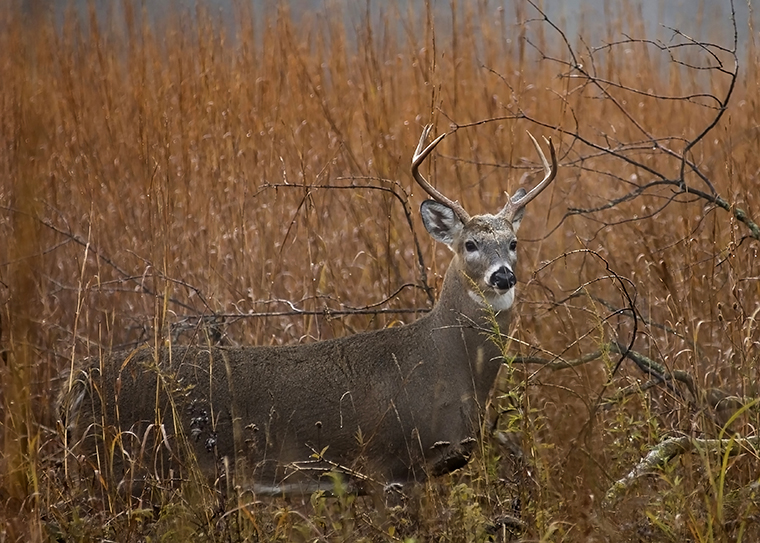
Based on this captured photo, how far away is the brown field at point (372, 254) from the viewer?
2.94 metres

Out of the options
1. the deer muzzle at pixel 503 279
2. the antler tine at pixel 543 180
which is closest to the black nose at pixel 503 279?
the deer muzzle at pixel 503 279

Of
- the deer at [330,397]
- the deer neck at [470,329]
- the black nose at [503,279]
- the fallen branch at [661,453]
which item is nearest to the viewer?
the fallen branch at [661,453]

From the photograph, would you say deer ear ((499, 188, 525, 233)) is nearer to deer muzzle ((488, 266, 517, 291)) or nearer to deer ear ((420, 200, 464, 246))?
deer ear ((420, 200, 464, 246))

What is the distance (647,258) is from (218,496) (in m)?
2.45

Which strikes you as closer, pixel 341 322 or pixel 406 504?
pixel 406 504

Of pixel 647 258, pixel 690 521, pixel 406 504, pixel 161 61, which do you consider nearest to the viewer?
pixel 690 521

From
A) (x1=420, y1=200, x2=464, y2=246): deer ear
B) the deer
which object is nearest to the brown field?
the deer

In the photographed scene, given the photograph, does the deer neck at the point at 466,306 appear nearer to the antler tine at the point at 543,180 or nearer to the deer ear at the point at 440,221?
the deer ear at the point at 440,221

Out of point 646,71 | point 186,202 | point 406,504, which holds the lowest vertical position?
point 406,504

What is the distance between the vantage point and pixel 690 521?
8.80 ft

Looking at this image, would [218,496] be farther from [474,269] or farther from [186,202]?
[186,202]

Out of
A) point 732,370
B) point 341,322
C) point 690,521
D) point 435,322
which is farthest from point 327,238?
point 690,521

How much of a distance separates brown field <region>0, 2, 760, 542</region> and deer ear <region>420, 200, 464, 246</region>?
0.25 meters

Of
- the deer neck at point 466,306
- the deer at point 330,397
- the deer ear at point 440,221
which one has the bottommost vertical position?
the deer at point 330,397
